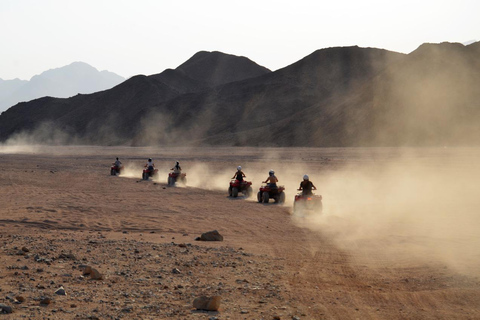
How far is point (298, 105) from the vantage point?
130750 mm

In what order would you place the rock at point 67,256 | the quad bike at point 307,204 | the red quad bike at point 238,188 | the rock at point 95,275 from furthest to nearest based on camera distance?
the red quad bike at point 238,188 → the quad bike at point 307,204 → the rock at point 67,256 → the rock at point 95,275

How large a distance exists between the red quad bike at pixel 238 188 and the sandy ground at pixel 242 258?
221 centimetres

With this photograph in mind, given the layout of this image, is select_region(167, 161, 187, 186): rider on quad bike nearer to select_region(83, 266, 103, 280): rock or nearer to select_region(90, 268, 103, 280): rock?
select_region(83, 266, 103, 280): rock

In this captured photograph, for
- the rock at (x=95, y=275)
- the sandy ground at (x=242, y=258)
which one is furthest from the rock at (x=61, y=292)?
the rock at (x=95, y=275)

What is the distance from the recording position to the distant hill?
9162 cm

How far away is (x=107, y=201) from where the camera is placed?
22.6 meters

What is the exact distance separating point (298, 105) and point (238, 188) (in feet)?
351

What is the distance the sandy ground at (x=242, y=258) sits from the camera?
328 inches

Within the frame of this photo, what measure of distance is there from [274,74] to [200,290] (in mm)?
145052

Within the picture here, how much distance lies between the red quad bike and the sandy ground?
2.21m

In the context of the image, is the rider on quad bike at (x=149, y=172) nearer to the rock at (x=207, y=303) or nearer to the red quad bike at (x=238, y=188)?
the red quad bike at (x=238, y=188)

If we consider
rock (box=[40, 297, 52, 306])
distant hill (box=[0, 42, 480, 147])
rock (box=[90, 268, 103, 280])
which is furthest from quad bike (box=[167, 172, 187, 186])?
distant hill (box=[0, 42, 480, 147])

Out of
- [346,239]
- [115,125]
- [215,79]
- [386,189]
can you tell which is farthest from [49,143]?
[346,239]

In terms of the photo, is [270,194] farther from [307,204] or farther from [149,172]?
[149,172]
